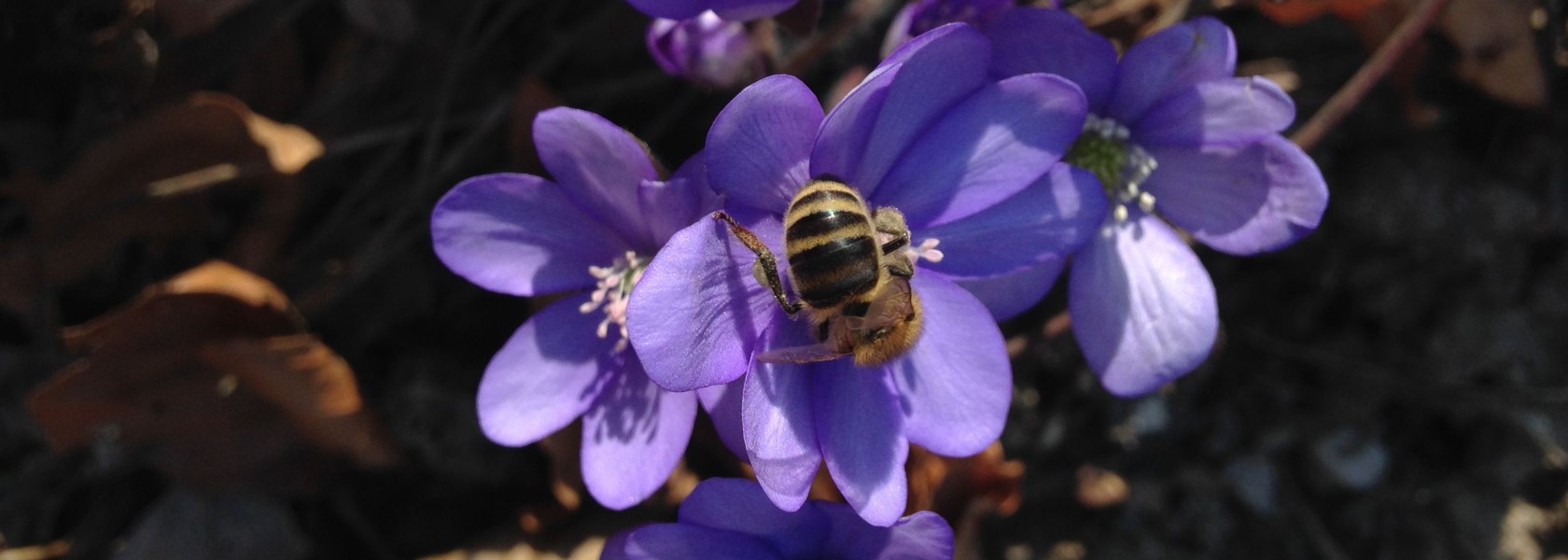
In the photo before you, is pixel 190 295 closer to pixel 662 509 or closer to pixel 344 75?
pixel 344 75

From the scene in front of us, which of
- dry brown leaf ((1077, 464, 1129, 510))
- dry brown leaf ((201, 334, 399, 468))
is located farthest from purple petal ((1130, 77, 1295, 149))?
dry brown leaf ((201, 334, 399, 468))

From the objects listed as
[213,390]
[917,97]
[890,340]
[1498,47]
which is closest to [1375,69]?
[1498,47]

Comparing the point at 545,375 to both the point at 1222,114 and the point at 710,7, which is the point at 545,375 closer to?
the point at 710,7

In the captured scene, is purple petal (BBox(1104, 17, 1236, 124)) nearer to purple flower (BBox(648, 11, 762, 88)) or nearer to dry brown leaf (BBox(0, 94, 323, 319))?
purple flower (BBox(648, 11, 762, 88))

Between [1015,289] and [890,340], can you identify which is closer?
[890,340]

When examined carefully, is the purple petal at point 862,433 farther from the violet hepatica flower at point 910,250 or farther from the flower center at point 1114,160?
the flower center at point 1114,160

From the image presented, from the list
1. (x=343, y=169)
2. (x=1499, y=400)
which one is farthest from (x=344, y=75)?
(x=1499, y=400)

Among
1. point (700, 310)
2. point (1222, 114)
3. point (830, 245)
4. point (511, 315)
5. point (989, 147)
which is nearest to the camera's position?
point (830, 245)
